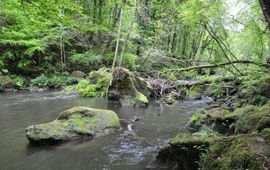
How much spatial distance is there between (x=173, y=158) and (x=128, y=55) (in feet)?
56.3

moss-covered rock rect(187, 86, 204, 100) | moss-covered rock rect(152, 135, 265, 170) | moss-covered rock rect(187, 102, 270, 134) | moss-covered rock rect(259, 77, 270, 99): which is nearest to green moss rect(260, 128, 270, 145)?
moss-covered rock rect(152, 135, 265, 170)

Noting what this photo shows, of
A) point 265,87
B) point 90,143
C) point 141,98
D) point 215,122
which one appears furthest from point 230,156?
point 141,98

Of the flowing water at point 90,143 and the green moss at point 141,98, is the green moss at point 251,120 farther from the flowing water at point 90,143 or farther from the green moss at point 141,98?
the green moss at point 141,98

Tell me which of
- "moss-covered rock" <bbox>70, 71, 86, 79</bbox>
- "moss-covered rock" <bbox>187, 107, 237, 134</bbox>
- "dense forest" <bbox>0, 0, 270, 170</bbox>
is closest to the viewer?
"dense forest" <bbox>0, 0, 270, 170</bbox>

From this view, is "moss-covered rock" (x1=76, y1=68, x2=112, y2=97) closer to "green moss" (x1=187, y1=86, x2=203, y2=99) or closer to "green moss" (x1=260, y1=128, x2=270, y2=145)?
"green moss" (x1=187, y1=86, x2=203, y2=99)

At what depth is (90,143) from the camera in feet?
22.4

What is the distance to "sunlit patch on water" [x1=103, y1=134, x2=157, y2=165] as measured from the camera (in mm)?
5852

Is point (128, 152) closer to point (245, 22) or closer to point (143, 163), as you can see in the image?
point (143, 163)

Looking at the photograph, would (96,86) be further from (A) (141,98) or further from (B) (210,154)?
(B) (210,154)

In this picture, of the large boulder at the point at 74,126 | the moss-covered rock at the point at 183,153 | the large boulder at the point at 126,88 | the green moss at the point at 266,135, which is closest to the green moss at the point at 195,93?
the large boulder at the point at 126,88

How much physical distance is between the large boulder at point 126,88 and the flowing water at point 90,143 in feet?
4.28

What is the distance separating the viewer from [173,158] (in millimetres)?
5195

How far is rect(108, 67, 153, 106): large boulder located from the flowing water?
130cm

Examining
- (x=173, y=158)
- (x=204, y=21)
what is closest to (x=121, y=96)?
(x=204, y=21)
